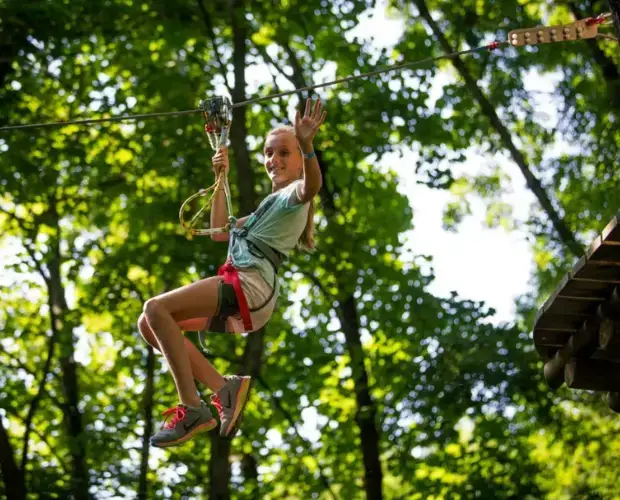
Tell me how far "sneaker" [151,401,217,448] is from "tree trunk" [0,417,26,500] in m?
6.32

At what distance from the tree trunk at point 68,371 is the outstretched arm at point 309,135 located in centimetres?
843

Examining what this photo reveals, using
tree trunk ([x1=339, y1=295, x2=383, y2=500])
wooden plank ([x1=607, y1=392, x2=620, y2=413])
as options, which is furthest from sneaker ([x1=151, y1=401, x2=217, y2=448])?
tree trunk ([x1=339, y1=295, x2=383, y2=500])

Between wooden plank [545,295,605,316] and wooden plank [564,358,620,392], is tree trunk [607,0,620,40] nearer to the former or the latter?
wooden plank [545,295,605,316]

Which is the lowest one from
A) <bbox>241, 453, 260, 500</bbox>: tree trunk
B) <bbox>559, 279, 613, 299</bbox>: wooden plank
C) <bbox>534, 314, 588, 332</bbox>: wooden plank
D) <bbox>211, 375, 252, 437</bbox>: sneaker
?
<bbox>211, 375, 252, 437</bbox>: sneaker

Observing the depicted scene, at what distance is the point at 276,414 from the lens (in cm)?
1459

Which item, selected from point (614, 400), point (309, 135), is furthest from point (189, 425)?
point (614, 400)

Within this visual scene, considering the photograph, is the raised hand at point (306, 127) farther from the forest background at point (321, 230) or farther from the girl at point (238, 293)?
the forest background at point (321, 230)

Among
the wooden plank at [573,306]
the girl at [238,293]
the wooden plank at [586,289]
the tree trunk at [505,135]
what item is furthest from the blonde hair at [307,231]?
the tree trunk at [505,135]

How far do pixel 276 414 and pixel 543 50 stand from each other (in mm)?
5349

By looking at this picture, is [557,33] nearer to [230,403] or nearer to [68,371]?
[230,403]

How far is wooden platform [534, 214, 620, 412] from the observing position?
6422 millimetres

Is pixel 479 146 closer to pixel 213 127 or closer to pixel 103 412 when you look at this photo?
pixel 103 412

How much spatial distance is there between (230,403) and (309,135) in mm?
1325

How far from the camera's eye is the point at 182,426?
543cm
